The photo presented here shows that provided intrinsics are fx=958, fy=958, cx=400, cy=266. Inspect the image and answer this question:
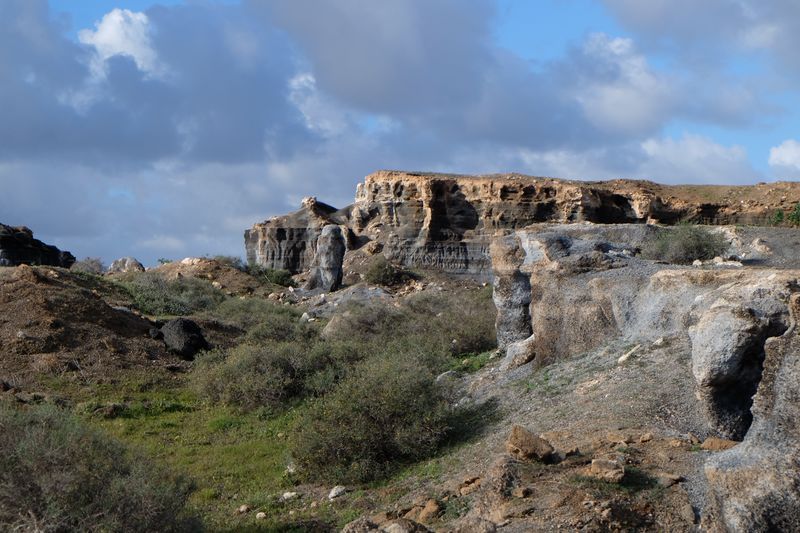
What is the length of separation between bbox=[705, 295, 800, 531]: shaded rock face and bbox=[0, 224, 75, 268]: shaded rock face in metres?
39.0

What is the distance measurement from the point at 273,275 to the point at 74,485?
142 feet

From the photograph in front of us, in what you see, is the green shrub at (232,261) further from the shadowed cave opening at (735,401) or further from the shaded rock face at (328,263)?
the shadowed cave opening at (735,401)

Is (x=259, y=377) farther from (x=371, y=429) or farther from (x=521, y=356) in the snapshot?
(x=371, y=429)

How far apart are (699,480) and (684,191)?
132ft

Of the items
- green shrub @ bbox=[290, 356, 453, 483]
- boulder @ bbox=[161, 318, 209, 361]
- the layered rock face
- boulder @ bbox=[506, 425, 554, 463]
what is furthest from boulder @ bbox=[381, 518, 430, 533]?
boulder @ bbox=[161, 318, 209, 361]

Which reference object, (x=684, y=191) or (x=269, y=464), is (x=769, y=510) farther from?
(x=684, y=191)

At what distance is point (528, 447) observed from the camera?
31.3ft

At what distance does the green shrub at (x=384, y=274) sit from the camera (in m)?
44.2

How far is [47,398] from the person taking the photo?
1850 cm

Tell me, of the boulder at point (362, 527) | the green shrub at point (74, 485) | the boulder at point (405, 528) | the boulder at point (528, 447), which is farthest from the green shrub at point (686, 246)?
the green shrub at point (74, 485)

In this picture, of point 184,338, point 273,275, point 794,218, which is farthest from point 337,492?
point 273,275

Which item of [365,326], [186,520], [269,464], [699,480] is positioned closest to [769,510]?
[699,480]

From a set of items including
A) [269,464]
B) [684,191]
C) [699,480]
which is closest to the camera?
[699,480]

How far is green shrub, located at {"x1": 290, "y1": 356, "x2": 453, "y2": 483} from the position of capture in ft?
42.4
